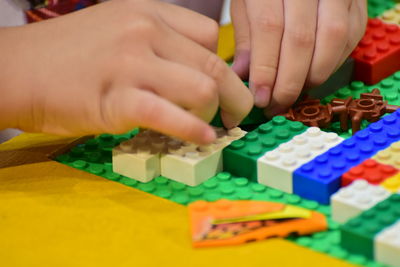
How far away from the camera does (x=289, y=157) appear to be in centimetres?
58

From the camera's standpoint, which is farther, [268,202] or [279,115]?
[279,115]

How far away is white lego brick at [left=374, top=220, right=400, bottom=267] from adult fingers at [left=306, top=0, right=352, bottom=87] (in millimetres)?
261

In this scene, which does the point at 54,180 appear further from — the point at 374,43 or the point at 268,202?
the point at 374,43

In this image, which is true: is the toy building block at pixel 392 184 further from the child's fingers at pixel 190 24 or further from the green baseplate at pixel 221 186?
the child's fingers at pixel 190 24

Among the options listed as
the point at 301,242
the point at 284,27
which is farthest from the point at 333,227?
the point at 284,27

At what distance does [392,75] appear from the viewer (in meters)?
0.78

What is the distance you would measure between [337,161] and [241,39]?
8.8 inches

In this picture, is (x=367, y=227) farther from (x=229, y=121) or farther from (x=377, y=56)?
(x=377, y=56)

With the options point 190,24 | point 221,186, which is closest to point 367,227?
point 221,186

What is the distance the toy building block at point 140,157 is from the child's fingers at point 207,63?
71mm

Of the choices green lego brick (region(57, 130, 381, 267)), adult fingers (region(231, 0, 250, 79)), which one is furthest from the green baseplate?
adult fingers (region(231, 0, 250, 79))

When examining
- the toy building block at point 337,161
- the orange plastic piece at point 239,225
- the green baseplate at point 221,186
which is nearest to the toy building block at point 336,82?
the green baseplate at point 221,186

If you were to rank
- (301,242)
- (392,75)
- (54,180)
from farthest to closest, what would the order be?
(392,75) < (54,180) < (301,242)

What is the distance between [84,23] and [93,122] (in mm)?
92
